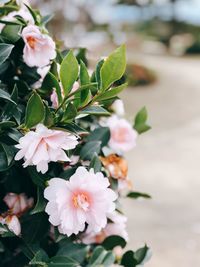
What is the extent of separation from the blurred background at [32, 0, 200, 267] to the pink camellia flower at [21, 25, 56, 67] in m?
0.72

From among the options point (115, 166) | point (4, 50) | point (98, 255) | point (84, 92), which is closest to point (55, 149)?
point (84, 92)

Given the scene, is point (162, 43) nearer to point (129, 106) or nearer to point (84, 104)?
point (129, 106)

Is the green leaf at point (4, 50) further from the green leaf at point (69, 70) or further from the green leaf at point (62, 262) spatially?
the green leaf at point (62, 262)

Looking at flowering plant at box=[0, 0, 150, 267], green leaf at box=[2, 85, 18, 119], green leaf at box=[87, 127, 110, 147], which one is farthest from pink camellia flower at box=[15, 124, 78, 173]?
green leaf at box=[87, 127, 110, 147]

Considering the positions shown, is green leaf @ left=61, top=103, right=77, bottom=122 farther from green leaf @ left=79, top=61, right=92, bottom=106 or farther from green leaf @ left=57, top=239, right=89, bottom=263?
green leaf @ left=57, top=239, right=89, bottom=263

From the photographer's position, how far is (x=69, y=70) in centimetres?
92

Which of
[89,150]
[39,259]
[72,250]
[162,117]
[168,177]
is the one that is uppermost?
[89,150]

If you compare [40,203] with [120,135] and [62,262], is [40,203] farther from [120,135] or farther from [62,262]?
[120,135]

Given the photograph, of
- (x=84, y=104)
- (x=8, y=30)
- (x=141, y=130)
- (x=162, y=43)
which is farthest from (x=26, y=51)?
(x=162, y=43)

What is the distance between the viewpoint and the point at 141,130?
1407mm

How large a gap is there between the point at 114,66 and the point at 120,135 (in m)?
0.42

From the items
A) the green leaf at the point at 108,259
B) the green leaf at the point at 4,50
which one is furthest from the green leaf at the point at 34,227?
Answer: the green leaf at the point at 4,50

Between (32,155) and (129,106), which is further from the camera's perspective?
(129,106)

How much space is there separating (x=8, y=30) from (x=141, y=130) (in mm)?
473
